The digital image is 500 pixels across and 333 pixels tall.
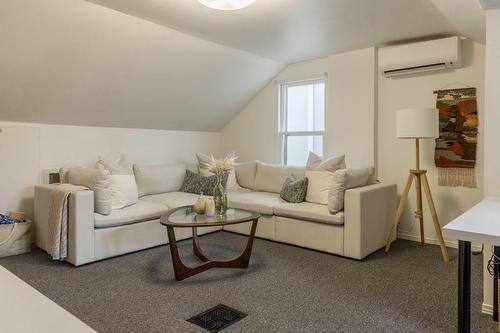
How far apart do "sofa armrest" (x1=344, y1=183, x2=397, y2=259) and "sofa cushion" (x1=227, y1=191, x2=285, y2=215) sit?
902 millimetres

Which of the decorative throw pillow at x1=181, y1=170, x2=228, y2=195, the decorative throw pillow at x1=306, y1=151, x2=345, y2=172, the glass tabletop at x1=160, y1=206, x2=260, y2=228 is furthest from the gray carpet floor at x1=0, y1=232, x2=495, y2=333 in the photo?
the decorative throw pillow at x1=181, y1=170, x2=228, y2=195

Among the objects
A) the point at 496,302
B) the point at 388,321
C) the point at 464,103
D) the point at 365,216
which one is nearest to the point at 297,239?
the point at 365,216

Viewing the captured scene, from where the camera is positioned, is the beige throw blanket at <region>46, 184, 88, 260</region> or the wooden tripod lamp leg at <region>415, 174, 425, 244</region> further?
the wooden tripod lamp leg at <region>415, 174, 425, 244</region>

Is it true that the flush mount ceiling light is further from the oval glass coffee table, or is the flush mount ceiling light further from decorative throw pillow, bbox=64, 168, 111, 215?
decorative throw pillow, bbox=64, 168, 111, 215

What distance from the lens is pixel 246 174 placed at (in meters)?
4.98

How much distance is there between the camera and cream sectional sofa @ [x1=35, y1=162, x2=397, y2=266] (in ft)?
10.4

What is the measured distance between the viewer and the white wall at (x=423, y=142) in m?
3.65

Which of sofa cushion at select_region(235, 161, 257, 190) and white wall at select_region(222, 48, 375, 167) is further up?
white wall at select_region(222, 48, 375, 167)

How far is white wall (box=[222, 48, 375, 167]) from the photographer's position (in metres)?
4.30

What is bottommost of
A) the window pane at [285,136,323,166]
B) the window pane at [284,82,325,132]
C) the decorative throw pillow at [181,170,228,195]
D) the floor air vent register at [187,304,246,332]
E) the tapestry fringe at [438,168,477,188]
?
the floor air vent register at [187,304,246,332]

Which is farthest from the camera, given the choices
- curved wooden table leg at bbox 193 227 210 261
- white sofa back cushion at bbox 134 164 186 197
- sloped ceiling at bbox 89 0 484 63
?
white sofa back cushion at bbox 134 164 186 197

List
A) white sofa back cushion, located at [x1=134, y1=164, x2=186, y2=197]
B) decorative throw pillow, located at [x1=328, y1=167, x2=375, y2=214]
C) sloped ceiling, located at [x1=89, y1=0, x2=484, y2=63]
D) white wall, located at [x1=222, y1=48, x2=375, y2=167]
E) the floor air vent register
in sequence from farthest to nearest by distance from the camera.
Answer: white sofa back cushion, located at [x1=134, y1=164, x2=186, y2=197]
white wall, located at [x1=222, y1=48, x2=375, y2=167]
decorative throw pillow, located at [x1=328, y1=167, x2=375, y2=214]
sloped ceiling, located at [x1=89, y1=0, x2=484, y2=63]
the floor air vent register

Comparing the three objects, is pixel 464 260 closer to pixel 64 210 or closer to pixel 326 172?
pixel 326 172

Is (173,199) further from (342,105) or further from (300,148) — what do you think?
(342,105)
